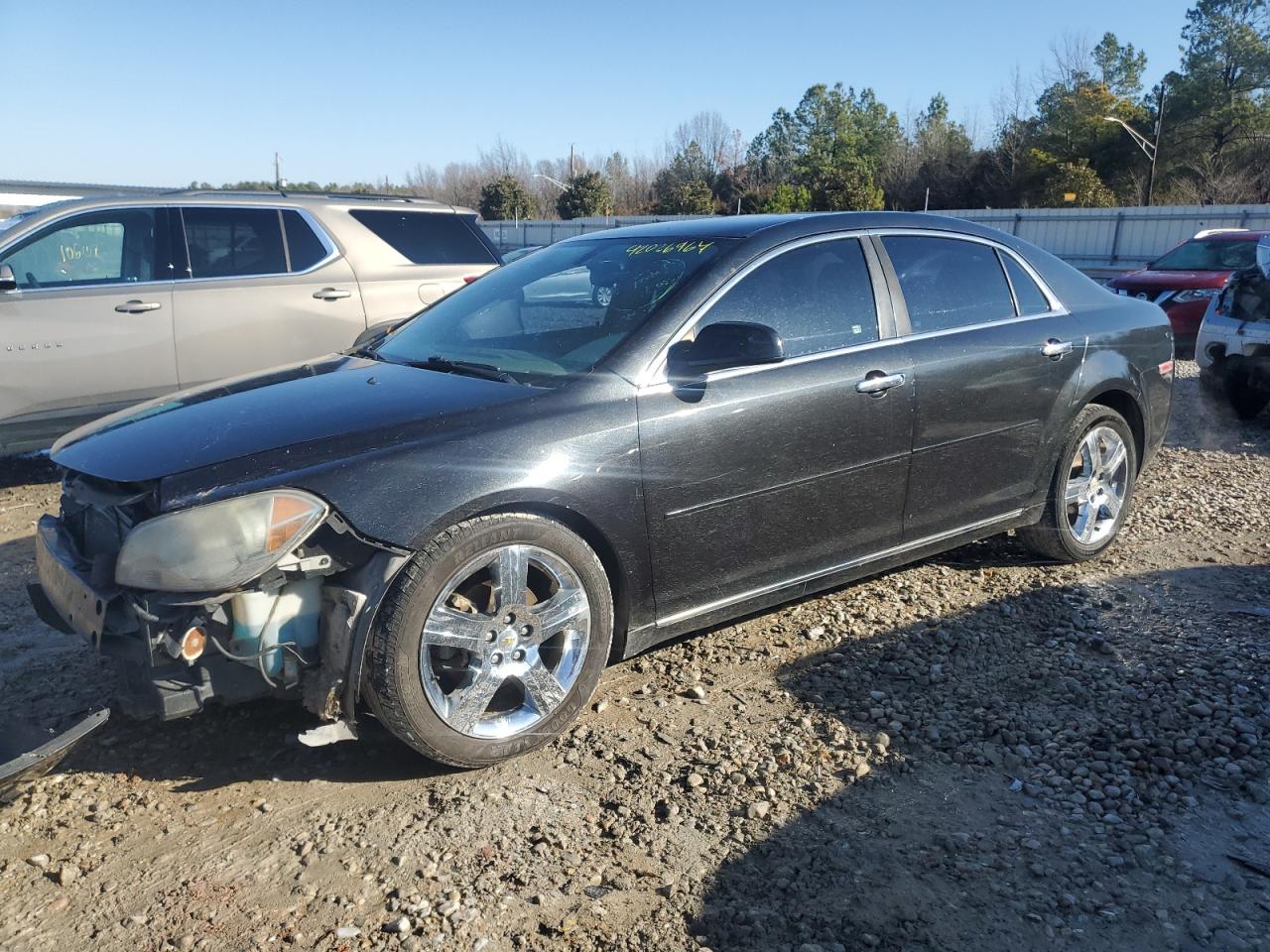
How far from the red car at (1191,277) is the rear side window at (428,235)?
→ 28.0 ft

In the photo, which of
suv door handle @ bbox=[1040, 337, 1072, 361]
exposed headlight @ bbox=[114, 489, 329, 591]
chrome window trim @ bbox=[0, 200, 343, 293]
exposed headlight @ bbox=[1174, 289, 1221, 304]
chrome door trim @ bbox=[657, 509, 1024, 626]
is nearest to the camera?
exposed headlight @ bbox=[114, 489, 329, 591]

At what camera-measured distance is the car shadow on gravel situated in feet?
8.30

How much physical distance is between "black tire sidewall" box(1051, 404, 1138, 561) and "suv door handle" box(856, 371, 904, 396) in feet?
4.28

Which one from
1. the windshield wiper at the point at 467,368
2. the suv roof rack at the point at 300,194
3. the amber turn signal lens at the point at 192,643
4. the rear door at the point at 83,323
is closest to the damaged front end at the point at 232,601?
the amber turn signal lens at the point at 192,643

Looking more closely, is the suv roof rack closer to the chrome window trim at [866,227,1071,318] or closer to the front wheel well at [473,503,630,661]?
the chrome window trim at [866,227,1071,318]

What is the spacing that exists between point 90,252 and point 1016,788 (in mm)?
6320

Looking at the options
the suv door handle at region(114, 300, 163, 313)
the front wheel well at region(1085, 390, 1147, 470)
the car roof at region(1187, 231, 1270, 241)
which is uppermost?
the car roof at region(1187, 231, 1270, 241)

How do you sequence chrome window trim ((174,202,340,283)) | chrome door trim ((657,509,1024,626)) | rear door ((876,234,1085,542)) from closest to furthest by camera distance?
chrome door trim ((657,509,1024,626)) → rear door ((876,234,1085,542)) → chrome window trim ((174,202,340,283))

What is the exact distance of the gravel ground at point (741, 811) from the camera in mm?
2516

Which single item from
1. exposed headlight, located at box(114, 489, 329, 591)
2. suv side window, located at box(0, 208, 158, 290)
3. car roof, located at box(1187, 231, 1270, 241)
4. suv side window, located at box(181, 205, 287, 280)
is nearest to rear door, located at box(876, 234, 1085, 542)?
exposed headlight, located at box(114, 489, 329, 591)

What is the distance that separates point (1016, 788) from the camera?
3.12 m

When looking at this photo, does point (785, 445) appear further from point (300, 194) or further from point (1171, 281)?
point (1171, 281)

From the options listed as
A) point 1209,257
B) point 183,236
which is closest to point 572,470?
point 183,236

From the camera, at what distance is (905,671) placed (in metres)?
3.91
